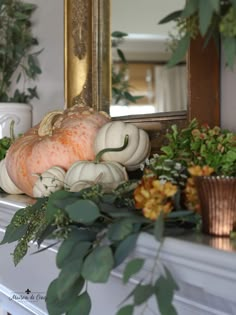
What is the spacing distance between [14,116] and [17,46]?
272mm

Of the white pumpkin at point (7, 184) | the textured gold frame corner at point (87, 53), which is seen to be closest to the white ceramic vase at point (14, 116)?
the textured gold frame corner at point (87, 53)

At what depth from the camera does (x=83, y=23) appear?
53.5 inches

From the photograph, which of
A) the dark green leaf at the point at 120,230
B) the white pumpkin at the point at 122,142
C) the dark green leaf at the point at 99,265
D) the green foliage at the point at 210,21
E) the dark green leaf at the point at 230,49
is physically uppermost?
the green foliage at the point at 210,21

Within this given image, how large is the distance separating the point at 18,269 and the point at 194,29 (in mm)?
805

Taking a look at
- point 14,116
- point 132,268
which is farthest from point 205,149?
point 14,116

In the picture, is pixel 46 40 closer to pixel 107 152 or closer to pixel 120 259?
pixel 107 152

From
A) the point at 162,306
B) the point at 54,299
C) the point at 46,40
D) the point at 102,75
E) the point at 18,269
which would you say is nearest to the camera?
the point at 162,306

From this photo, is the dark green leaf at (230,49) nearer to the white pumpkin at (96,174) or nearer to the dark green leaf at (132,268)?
the dark green leaf at (132,268)

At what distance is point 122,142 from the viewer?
97 centimetres

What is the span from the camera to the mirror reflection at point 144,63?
1044mm

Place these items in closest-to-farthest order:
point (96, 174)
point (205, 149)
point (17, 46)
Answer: point (205, 149), point (96, 174), point (17, 46)

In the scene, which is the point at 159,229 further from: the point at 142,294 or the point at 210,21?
the point at 210,21

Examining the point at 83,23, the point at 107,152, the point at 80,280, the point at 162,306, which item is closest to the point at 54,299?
the point at 80,280

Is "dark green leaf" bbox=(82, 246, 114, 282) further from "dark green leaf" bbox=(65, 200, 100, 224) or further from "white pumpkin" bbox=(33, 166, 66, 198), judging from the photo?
"white pumpkin" bbox=(33, 166, 66, 198)
